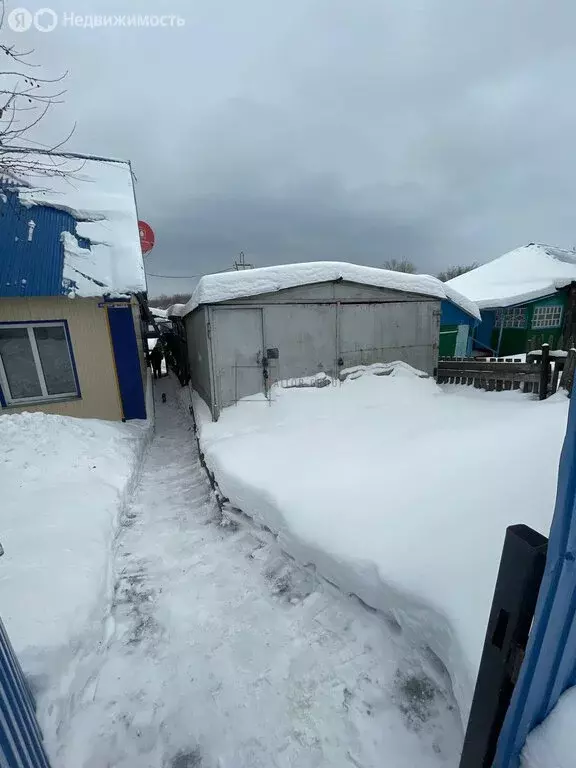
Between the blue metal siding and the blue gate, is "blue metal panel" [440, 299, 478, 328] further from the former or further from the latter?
the blue gate

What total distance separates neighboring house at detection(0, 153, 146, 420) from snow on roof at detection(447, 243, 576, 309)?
54.3ft

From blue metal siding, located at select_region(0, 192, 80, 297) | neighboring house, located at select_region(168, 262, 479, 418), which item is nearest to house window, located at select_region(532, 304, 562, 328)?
neighboring house, located at select_region(168, 262, 479, 418)

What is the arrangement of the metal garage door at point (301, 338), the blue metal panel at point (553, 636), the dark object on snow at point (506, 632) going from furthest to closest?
1. the metal garage door at point (301, 338)
2. the dark object on snow at point (506, 632)
3. the blue metal panel at point (553, 636)

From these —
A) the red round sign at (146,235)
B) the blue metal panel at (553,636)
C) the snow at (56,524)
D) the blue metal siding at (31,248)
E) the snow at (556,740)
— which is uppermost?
the red round sign at (146,235)

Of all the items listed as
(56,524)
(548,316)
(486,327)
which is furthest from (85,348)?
(548,316)

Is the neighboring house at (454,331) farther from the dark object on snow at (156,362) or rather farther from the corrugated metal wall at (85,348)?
the dark object on snow at (156,362)

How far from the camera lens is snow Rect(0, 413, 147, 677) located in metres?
2.57

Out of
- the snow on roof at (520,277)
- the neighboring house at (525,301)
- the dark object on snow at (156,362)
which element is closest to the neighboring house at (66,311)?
the dark object on snow at (156,362)

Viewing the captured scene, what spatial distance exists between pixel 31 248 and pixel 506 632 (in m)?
9.25

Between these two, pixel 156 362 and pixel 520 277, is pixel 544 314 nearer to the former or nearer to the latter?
pixel 520 277

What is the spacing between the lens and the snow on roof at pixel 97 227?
7.00 metres

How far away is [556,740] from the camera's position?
126 cm

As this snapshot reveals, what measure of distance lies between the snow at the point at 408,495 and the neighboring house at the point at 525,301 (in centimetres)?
1253

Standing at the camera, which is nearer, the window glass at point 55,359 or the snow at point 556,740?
the snow at point 556,740
